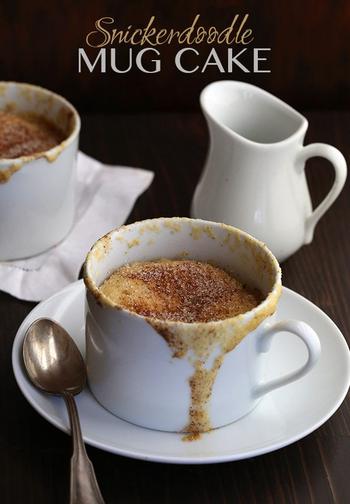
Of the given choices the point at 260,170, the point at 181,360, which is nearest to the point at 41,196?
the point at 260,170

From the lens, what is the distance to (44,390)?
951 millimetres

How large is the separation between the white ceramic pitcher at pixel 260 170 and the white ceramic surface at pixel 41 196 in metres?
0.18

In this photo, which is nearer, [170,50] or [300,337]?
[300,337]

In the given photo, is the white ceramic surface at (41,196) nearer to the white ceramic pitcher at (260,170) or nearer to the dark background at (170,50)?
the white ceramic pitcher at (260,170)

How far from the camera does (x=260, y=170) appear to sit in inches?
47.6

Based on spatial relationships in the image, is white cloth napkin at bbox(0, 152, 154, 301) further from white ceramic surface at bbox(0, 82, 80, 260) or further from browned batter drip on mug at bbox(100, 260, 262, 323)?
browned batter drip on mug at bbox(100, 260, 262, 323)

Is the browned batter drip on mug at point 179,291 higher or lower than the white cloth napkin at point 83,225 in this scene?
higher

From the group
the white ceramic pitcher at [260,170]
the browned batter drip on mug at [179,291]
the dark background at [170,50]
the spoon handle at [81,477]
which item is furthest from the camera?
the dark background at [170,50]

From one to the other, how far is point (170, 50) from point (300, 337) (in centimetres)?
86

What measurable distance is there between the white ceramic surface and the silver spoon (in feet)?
0.78

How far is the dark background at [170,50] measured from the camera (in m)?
1.60

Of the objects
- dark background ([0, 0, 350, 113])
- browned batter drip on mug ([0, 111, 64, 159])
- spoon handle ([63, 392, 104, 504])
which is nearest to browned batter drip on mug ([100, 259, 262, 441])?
spoon handle ([63, 392, 104, 504])

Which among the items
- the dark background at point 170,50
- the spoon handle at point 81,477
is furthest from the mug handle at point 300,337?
the dark background at point 170,50

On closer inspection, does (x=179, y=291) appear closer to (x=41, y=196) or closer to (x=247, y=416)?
(x=247, y=416)
